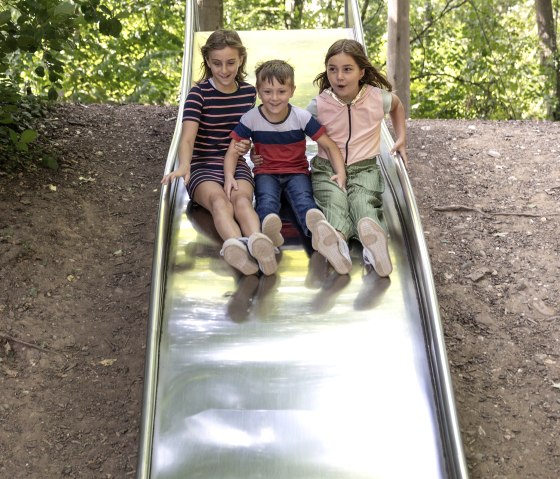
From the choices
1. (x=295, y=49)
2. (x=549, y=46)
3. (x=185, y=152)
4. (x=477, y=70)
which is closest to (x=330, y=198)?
(x=185, y=152)

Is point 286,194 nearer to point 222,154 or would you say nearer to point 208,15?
point 222,154

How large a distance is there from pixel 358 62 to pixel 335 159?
591 mm

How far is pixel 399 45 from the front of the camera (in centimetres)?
912

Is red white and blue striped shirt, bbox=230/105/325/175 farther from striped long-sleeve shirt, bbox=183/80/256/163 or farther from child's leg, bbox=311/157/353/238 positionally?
striped long-sleeve shirt, bbox=183/80/256/163

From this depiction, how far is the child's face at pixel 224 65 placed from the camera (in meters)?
4.82

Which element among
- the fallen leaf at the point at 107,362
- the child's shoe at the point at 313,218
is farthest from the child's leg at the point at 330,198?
the fallen leaf at the point at 107,362

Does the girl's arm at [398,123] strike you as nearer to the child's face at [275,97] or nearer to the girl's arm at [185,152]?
the child's face at [275,97]

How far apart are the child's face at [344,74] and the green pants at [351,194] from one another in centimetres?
43

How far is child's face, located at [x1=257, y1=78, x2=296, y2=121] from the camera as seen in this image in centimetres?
456

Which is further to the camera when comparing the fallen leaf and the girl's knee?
the fallen leaf

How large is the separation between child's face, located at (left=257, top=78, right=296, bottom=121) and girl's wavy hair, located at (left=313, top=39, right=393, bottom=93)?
38cm

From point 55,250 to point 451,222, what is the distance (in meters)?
2.86

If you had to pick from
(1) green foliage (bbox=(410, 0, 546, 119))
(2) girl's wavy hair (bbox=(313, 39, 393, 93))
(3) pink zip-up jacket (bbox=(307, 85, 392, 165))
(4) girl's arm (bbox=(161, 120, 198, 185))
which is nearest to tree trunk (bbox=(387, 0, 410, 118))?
(2) girl's wavy hair (bbox=(313, 39, 393, 93))

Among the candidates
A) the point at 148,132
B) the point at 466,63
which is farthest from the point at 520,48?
the point at 148,132
